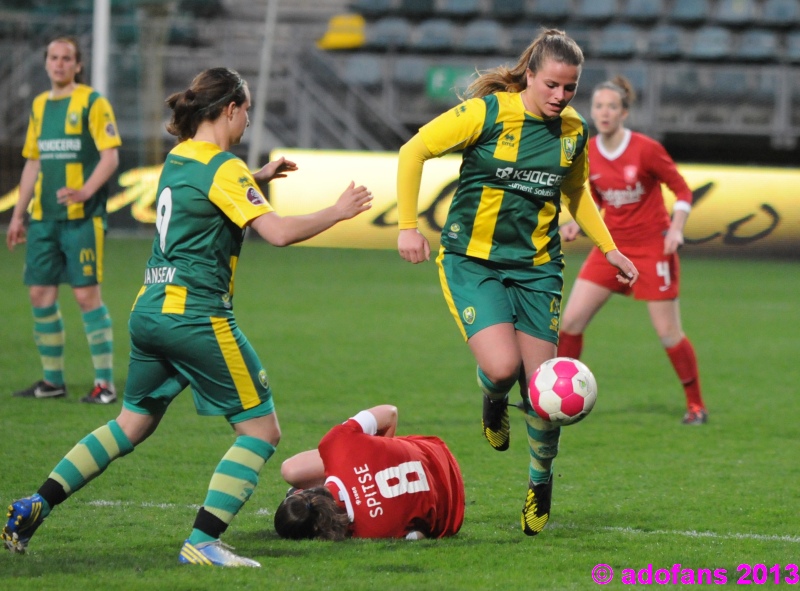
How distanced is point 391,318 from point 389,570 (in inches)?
296

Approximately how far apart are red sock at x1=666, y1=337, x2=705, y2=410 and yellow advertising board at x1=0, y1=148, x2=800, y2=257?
356 inches

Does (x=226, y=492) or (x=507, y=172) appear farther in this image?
(x=507, y=172)

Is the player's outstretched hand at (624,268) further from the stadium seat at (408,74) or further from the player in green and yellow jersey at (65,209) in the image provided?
the stadium seat at (408,74)

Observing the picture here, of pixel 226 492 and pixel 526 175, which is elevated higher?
pixel 526 175

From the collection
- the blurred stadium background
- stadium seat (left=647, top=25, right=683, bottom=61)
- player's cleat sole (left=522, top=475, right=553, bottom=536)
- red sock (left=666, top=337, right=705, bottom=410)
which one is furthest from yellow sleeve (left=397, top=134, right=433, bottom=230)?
stadium seat (left=647, top=25, right=683, bottom=61)

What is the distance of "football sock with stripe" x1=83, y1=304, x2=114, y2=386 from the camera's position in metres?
7.30

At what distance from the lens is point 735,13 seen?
73.2 ft

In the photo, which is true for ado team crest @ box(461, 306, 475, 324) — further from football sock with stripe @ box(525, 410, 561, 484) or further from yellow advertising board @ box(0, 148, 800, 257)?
yellow advertising board @ box(0, 148, 800, 257)

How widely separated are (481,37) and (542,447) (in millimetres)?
17202

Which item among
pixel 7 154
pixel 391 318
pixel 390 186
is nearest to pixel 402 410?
pixel 391 318

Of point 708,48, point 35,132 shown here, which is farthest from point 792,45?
point 35,132

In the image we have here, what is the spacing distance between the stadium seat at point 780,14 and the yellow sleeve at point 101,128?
1764 centimetres

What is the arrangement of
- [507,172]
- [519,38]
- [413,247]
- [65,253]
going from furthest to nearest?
1. [519,38]
2. [65,253]
3. [507,172]
4. [413,247]

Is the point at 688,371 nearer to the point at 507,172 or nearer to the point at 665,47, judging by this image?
the point at 507,172
